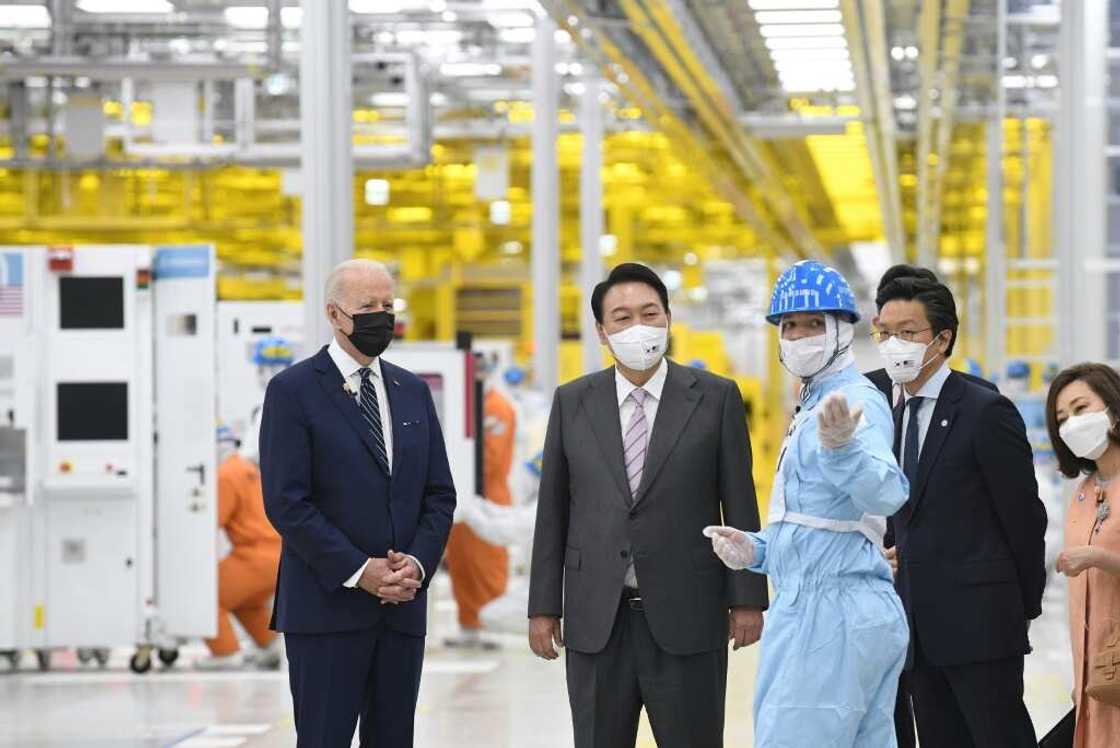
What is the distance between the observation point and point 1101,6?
9102 millimetres

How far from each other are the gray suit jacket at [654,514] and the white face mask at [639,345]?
0.31 ft

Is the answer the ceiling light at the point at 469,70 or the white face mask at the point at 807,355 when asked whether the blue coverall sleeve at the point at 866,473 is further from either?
the ceiling light at the point at 469,70

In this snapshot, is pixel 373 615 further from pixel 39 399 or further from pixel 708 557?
pixel 39 399

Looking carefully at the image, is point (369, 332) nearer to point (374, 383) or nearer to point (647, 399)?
point (374, 383)

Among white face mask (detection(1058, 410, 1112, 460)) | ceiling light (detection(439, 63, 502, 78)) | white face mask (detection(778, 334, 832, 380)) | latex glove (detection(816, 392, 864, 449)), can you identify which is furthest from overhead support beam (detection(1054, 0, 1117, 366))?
ceiling light (detection(439, 63, 502, 78))

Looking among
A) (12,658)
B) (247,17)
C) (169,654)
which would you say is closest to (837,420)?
(169,654)

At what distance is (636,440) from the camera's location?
4.26 metres

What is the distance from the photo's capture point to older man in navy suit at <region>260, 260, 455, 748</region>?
4359 mm

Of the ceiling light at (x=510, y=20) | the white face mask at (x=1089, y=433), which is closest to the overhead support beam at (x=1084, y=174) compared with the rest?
the white face mask at (x=1089, y=433)

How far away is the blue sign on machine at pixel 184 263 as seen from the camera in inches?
377

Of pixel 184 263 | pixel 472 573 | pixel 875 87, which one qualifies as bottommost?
pixel 472 573

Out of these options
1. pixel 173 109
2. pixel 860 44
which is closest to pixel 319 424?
pixel 860 44

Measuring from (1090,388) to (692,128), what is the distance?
1074 cm

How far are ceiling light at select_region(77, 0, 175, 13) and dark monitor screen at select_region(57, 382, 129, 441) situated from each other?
4325 millimetres
